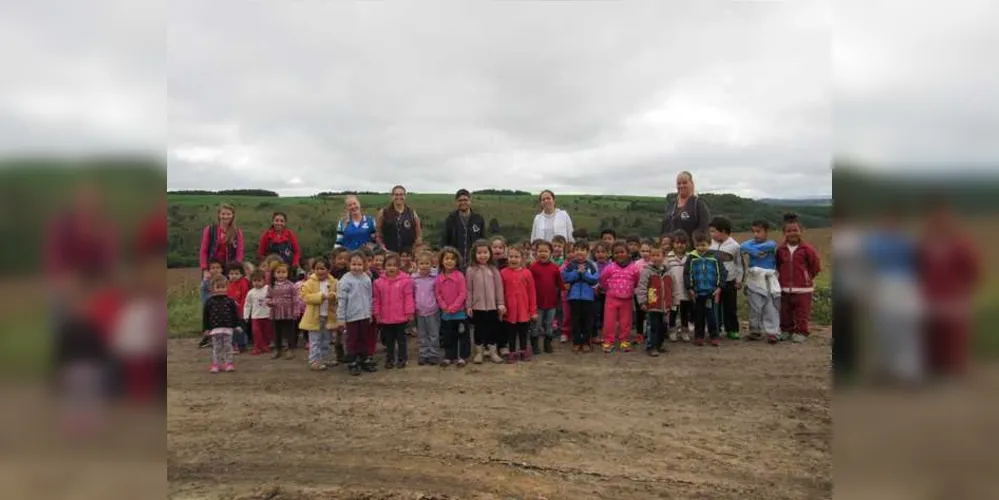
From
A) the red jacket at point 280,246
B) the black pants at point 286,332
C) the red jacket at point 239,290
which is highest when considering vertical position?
the red jacket at point 280,246

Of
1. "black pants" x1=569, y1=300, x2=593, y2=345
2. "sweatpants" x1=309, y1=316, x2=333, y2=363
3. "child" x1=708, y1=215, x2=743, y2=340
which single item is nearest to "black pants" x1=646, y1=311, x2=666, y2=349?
"black pants" x1=569, y1=300, x2=593, y2=345

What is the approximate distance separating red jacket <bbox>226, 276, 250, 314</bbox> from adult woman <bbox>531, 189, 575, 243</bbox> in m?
4.46

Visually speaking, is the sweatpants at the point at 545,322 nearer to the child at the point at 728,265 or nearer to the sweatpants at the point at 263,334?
the child at the point at 728,265

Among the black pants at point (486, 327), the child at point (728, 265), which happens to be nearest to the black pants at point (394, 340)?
the black pants at point (486, 327)

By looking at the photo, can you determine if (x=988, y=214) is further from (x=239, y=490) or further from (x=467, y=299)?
(x=467, y=299)

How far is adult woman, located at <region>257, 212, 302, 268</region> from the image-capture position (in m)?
8.01

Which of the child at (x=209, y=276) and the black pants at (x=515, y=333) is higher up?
the child at (x=209, y=276)

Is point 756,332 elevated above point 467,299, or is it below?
below

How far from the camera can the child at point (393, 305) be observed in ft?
21.6

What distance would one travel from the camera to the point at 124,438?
1422 mm

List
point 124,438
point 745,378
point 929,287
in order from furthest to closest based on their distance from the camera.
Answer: point 745,378 < point 124,438 < point 929,287

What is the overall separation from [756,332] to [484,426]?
4961 millimetres

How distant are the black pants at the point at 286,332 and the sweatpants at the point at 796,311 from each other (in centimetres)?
717

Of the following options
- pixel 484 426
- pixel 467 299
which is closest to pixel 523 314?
pixel 467 299
